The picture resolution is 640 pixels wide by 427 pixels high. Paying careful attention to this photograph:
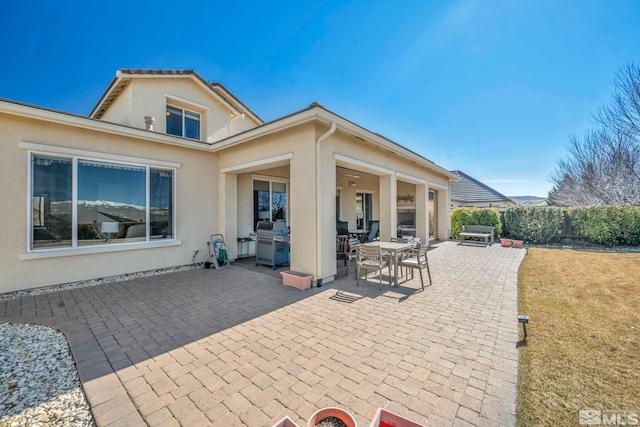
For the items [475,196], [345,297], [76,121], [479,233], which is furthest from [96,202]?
[475,196]

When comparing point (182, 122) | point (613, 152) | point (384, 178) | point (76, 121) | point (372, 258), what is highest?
point (182, 122)

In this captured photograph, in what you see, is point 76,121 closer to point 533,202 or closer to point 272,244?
point 272,244

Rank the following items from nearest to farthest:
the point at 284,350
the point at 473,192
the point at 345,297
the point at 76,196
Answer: the point at 284,350 < the point at 345,297 < the point at 76,196 < the point at 473,192

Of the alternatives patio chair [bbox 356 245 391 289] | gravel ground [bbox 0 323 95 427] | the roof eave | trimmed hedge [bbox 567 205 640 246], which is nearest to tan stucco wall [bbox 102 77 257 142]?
the roof eave

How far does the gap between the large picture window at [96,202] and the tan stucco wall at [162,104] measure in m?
3.65

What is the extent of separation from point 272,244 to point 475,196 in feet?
70.1

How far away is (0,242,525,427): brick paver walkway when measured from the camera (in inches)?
93.7

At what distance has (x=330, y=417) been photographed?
194cm

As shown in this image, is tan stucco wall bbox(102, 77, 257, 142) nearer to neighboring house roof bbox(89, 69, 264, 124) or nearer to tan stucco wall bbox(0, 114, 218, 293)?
neighboring house roof bbox(89, 69, 264, 124)

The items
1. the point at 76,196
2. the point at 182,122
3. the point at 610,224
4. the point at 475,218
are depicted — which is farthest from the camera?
the point at 475,218

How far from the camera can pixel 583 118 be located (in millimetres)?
15375

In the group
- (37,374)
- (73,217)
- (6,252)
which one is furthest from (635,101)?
(6,252)

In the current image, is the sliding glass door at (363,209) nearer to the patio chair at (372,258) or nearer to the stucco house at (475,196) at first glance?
the patio chair at (372,258)

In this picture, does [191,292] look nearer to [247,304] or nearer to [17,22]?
[247,304]
